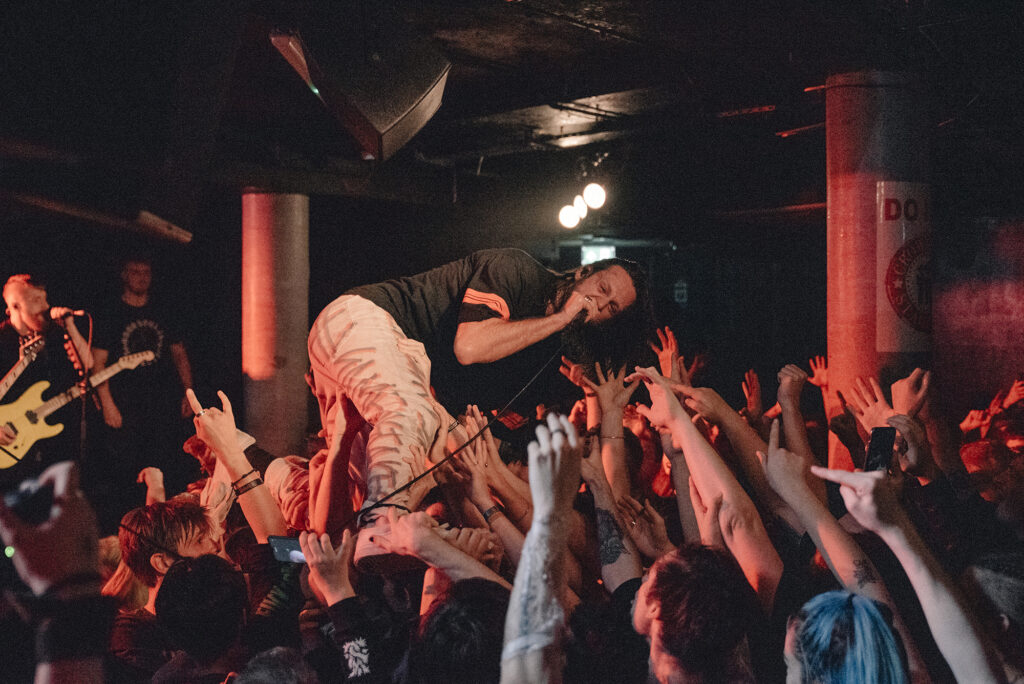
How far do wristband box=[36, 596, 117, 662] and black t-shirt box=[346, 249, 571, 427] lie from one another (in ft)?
6.74

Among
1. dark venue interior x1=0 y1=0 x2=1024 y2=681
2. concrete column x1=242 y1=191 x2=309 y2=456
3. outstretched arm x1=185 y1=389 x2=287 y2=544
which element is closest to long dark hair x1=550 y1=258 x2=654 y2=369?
dark venue interior x1=0 y1=0 x2=1024 y2=681

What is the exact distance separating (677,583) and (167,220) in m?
1.39

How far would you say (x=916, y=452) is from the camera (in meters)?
2.94

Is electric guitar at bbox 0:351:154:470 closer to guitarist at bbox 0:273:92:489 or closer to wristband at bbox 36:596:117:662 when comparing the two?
guitarist at bbox 0:273:92:489

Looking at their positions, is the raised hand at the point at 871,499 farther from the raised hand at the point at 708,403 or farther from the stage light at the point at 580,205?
the stage light at the point at 580,205

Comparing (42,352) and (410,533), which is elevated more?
(42,352)

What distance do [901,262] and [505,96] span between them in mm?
3007

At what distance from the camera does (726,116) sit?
20.5ft

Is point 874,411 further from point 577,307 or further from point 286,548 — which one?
point 286,548

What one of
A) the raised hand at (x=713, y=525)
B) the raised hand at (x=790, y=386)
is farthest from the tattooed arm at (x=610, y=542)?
the raised hand at (x=790, y=386)

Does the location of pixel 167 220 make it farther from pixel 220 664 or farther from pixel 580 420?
pixel 580 420

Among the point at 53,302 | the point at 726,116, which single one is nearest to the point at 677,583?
the point at 726,116

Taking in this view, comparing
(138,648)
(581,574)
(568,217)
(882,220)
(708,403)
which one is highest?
(568,217)

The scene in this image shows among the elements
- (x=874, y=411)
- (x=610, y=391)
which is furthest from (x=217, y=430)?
(x=874, y=411)
